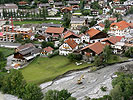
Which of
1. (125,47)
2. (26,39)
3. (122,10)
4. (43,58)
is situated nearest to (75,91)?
(43,58)

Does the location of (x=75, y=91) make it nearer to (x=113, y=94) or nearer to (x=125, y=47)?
(x=113, y=94)

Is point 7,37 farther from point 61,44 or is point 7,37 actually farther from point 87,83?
point 87,83

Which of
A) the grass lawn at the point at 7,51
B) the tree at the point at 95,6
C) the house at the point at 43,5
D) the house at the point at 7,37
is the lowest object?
the grass lawn at the point at 7,51

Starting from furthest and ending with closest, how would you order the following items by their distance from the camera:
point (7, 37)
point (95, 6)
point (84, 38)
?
point (95, 6), point (7, 37), point (84, 38)

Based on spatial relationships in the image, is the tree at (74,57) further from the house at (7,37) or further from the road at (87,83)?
the house at (7,37)

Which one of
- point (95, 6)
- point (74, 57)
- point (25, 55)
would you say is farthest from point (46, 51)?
point (95, 6)

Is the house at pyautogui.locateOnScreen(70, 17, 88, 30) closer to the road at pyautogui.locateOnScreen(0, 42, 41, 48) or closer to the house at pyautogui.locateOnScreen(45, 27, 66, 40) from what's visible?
the house at pyautogui.locateOnScreen(45, 27, 66, 40)

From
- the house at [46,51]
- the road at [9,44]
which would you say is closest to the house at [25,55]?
the house at [46,51]
